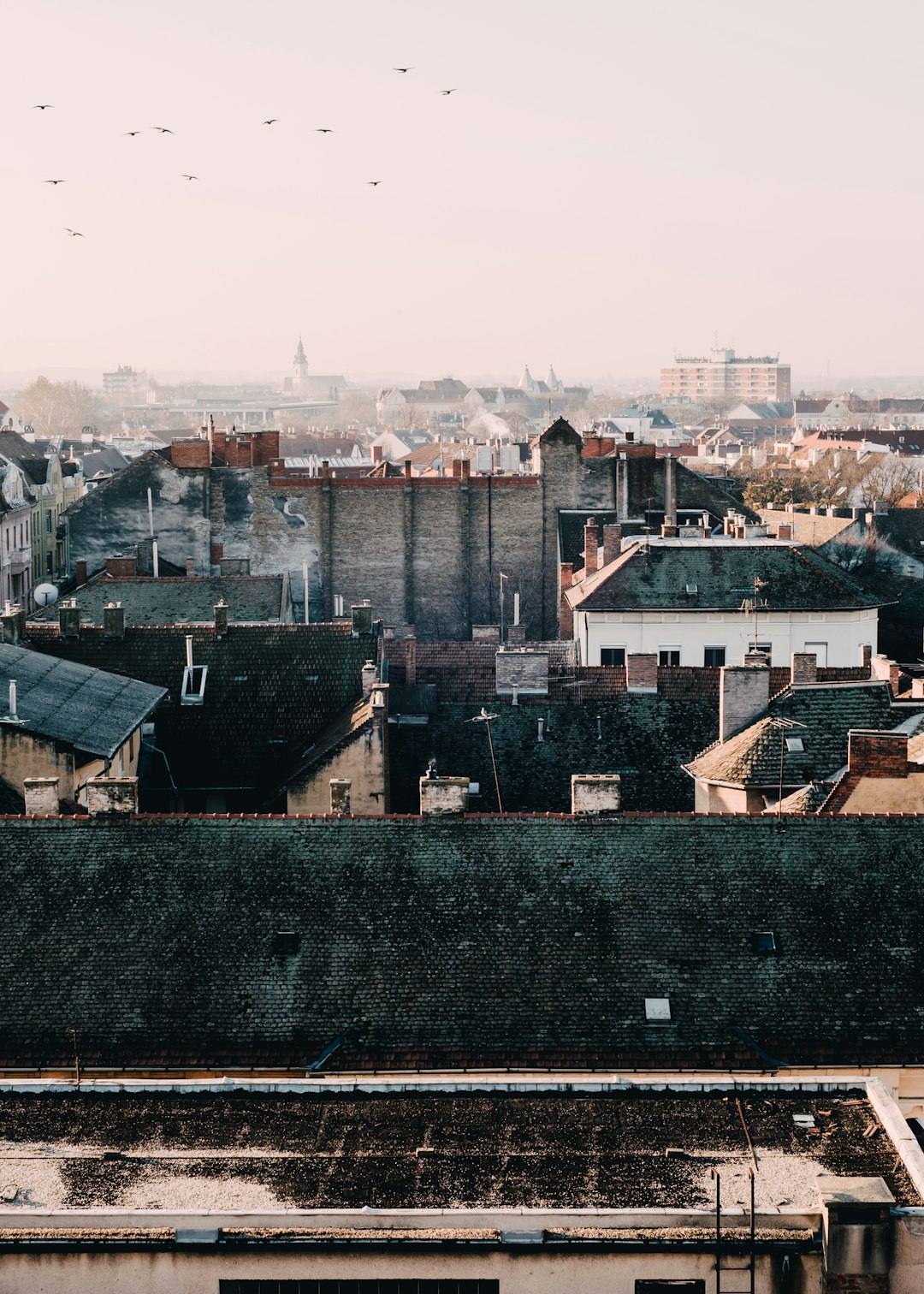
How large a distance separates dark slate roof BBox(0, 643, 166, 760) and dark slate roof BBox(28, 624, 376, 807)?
1285 millimetres

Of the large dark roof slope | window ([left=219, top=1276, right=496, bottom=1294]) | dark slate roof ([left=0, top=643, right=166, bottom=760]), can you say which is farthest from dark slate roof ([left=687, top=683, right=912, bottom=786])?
window ([left=219, top=1276, right=496, bottom=1294])

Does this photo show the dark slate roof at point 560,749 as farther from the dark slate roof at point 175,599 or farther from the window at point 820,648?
the window at point 820,648

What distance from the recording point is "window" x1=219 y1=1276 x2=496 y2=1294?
18453 millimetres

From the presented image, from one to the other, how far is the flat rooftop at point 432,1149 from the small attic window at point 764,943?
509cm

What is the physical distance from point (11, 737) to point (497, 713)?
11.3 meters

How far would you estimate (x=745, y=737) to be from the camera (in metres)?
35.7

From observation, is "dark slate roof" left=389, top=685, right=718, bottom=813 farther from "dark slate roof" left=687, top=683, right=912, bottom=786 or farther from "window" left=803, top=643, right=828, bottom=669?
"window" left=803, top=643, right=828, bottom=669

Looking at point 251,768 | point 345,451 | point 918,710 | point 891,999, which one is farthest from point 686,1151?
point 345,451

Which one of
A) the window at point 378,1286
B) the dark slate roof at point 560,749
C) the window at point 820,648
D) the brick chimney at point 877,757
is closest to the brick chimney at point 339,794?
the dark slate roof at point 560,749

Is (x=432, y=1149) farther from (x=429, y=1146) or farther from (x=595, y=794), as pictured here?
(x=595, y=794)

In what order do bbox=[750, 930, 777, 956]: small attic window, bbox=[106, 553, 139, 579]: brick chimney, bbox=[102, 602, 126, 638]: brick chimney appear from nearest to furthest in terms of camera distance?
1. bbox=[750, 930, 777, 956]: small attic window
2. bbox=[102, 602, 126, 638]: brick chimney
3. bbox=[106, 553, 139, 579]: brick chimney

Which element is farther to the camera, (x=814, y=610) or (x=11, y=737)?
(x=814, y=610)

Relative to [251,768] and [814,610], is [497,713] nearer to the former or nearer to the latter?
[251,768]

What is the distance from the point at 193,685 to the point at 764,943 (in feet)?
64.0
